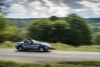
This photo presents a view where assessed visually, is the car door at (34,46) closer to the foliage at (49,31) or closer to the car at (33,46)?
the car at (33,46)

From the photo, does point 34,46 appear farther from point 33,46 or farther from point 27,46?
point 27,46

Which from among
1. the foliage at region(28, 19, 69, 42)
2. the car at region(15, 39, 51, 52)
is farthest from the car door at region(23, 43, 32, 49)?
the foliage at region(28, 19, 69, 42)

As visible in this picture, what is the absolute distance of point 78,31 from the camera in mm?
83750

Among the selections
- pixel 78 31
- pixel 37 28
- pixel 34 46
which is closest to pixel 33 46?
pixel 34 46

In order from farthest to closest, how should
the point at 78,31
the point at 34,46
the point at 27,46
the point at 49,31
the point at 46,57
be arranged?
1. the point at 78,31
2. the point at 49,31
3. the point at 27,46
4. the point at 34,46
5. the point at 46,57

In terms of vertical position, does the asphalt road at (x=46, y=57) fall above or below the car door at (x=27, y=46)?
below

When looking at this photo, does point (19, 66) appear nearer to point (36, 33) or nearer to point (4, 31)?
point (4, 31)

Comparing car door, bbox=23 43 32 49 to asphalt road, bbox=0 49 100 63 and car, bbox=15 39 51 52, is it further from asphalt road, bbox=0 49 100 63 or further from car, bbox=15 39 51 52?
asphalt road, bbox=0 49 100 63

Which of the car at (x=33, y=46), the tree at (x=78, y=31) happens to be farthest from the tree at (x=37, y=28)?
the car at (x=33, y=46)

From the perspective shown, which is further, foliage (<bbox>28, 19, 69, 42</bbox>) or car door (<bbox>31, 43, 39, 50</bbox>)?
foliage (<bbox>28, 19, 69, 42</bbox>)

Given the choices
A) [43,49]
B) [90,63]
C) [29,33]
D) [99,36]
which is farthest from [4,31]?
[99,36]

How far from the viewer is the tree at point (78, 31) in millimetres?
79225

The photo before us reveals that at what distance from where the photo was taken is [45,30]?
79750 mm

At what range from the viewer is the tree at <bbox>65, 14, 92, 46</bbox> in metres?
79.2
